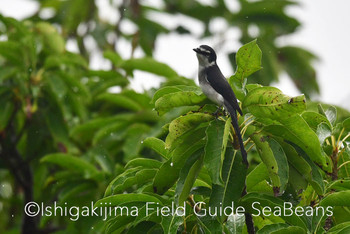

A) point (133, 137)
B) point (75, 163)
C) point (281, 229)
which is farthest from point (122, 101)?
point (281, 229)

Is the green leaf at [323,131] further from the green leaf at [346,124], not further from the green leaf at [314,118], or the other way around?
the green leaf at [346,124]

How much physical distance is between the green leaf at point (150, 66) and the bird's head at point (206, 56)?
2.64 m

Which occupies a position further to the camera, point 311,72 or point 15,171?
point 311,72

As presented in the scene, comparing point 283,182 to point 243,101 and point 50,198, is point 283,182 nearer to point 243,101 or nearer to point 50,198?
point 243,101

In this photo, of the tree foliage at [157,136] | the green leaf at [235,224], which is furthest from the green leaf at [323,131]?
the green leaf at [235,224]

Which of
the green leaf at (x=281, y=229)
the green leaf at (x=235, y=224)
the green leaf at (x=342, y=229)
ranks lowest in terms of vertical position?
→ the green leaf at (x=342, y=229)

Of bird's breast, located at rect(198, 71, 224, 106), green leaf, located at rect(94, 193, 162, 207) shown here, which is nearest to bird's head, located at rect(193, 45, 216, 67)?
bird's breast, located at rect(198, 71, 224, 106)

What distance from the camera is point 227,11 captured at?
866 centimetres

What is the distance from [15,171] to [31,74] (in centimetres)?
88

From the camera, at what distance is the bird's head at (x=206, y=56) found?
8.41ft

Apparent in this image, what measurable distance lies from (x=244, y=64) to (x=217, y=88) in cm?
14

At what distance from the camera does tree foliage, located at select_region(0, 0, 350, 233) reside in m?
2.11

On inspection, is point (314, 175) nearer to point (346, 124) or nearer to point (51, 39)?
point (346, 124)

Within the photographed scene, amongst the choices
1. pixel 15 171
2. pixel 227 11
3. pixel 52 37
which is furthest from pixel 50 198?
pixel 227 11
